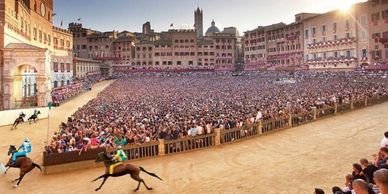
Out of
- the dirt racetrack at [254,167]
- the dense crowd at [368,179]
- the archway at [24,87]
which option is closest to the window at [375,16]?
the dirt racetrack at [254,167]

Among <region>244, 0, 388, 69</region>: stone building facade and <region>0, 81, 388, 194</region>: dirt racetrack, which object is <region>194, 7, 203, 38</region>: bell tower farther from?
<region>0, 81, 388, 194</region>: dirt racetrack

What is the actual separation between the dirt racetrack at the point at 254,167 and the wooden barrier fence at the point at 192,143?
55cm

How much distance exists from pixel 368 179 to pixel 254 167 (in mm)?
6081

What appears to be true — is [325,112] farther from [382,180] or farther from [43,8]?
[43,8]

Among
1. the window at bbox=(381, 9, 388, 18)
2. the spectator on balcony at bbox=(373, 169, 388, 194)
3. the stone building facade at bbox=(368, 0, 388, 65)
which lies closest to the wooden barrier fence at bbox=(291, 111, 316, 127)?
the spectator on balcony at bbox=(373, 169, 388, 194)

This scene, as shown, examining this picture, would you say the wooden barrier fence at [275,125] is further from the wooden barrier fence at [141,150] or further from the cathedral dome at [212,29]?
the cathedral dome at [212,29]

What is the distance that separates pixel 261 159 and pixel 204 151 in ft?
10.5

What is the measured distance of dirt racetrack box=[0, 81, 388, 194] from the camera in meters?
11.5

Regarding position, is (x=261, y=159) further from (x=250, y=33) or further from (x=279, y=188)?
(x=250, y=33)

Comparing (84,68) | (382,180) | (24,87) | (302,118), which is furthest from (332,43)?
(382,180)

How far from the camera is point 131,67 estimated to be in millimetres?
100000

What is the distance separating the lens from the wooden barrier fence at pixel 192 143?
14430 millimetres

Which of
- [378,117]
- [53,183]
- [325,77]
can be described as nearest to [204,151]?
[53,183]

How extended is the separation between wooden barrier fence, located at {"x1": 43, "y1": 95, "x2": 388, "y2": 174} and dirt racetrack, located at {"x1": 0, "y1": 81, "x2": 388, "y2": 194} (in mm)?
547
